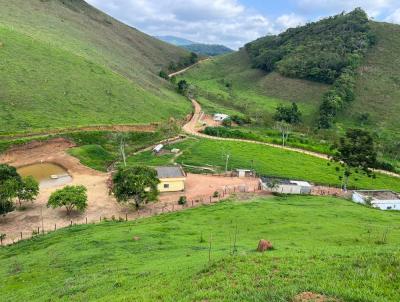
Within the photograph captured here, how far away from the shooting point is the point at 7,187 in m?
46.1

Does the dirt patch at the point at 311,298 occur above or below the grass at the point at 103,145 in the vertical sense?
above

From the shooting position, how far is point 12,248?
38.2m

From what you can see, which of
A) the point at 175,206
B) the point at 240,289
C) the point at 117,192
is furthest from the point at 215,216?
the point at 240,289

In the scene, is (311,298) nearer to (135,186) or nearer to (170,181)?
(135,186)

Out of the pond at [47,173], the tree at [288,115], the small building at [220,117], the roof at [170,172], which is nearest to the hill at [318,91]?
the tree at [288,115]

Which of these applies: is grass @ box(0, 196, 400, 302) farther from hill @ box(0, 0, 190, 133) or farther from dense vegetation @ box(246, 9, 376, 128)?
dense vegetation @ box(246, 9, 376, 128)

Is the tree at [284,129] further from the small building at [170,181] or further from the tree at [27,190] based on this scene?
the tree at [27,190]

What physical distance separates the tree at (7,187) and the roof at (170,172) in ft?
63.6

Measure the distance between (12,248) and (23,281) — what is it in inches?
451

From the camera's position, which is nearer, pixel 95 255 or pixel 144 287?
pixel 144 287

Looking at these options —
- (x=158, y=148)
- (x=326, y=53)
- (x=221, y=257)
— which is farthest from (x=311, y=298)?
(x=326, y=53)

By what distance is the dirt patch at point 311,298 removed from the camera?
15.9 metres

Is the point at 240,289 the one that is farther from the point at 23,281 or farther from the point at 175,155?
the point at 175,155

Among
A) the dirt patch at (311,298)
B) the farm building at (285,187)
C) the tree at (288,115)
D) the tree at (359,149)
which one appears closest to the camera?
the dirt patch at (311,298)
